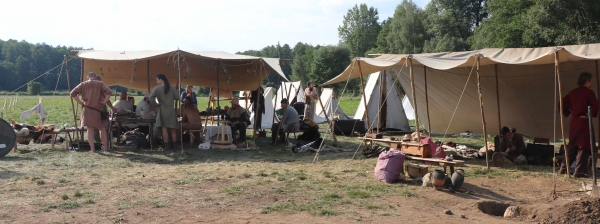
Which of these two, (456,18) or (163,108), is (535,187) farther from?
(456,18)

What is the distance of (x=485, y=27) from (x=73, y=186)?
2181 centimetres

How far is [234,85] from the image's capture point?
33.4 feet

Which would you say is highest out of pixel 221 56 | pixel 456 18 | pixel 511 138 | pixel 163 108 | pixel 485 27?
pixel 456 18

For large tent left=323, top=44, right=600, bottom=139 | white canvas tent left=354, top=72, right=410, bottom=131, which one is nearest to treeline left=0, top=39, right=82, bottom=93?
white canvas tent left=354, top=72, right=410, bottom=131

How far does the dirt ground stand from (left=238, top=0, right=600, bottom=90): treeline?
11.0 m

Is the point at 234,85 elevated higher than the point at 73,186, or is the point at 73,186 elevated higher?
the point at 234,85

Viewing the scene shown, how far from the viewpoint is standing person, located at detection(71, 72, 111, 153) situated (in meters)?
6.88

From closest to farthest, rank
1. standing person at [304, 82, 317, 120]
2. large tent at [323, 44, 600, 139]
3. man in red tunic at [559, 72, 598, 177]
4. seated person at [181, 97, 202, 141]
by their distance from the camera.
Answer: man in red tunic at [559, 72, 598, 177]
large tent at [323, 44, 600, 139]
seated person at [181, 97, 202, 141]
standing person at [304, 82, 317, 120]

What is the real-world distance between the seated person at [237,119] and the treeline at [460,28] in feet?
37.6

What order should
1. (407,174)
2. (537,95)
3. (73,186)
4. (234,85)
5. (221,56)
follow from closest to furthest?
(73,186)
(407,174)
(537,95)
(221,56)
(234,85)

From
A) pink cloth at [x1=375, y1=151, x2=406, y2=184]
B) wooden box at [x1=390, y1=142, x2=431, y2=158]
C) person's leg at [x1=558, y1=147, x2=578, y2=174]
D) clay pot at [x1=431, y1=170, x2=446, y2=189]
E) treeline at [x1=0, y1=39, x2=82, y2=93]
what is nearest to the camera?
clay pot at [x1=431, y1=170, x2=446, y2=189]

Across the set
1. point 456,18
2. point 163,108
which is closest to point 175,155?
point 163,108

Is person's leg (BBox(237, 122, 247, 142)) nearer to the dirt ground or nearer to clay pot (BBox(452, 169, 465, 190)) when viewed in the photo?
the dirt ground

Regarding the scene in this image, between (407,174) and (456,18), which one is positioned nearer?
(407,174)
